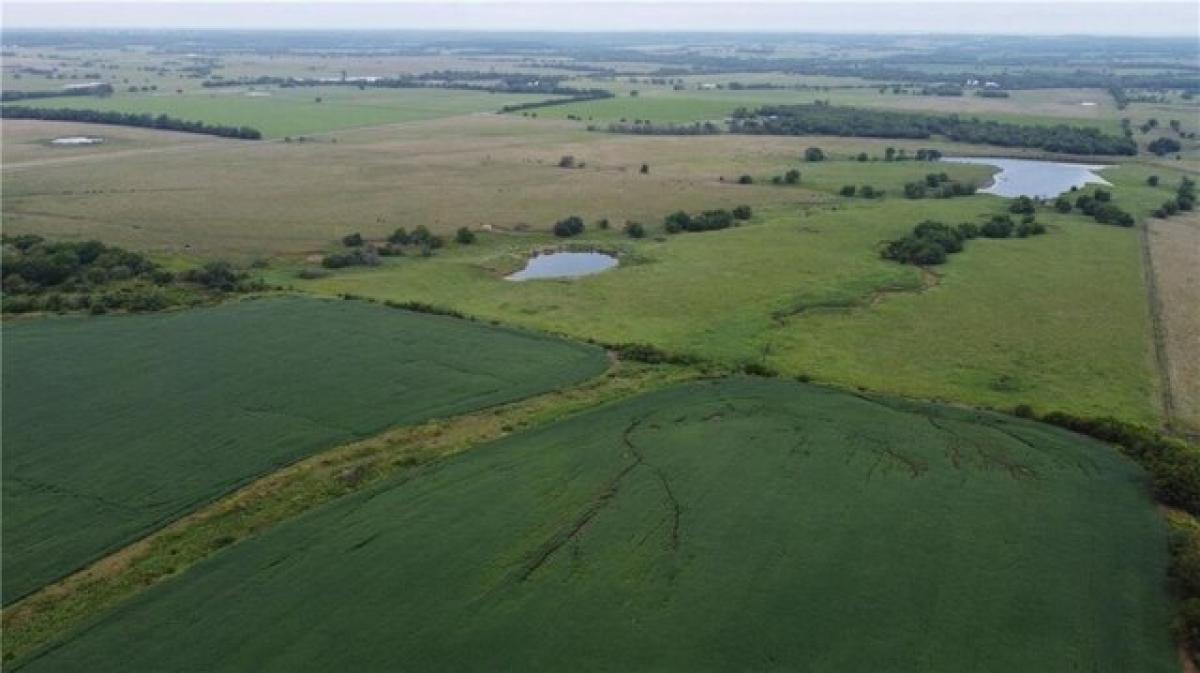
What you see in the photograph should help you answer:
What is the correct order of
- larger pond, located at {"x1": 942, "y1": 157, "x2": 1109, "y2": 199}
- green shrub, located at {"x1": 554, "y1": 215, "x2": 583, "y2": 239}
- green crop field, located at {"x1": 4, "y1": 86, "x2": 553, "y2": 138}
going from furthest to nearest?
green crop field, located at {"x1": 4, "y1": 86, "x2": 553, "y2": 138}, larger pond, located at {"x1": 942, "y1": 157, "x2": 1109, "y2": 199}, green shrub, located at {"x1": 554, "y1": 215, "x2": 583, "y2": 239}

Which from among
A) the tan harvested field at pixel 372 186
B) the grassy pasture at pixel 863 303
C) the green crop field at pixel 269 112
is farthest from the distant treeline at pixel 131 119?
the grassy pasture at pixel 863 303

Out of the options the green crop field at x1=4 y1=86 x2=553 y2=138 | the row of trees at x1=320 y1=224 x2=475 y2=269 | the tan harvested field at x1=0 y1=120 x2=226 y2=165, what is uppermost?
the green crop field at x1=4 y1=86 x2=553 y2=138

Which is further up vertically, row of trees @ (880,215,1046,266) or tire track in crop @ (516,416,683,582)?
row of trees @ (880,215,1046,266)

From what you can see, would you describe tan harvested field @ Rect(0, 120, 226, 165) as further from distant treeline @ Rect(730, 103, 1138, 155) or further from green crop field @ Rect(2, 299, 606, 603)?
distant treeline @ Rect(730, 103, 1138, 155)

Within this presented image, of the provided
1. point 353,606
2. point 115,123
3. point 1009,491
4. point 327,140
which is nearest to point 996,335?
point 1009,491

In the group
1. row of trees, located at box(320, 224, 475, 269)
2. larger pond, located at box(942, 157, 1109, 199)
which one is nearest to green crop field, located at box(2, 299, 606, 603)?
row of trees, located at box(320, 224, 475, 269)

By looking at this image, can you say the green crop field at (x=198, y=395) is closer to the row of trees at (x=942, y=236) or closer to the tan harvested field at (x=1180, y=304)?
the tan harvested field at (x=1180, y=304)

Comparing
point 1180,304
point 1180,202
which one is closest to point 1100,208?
point 1180,202
